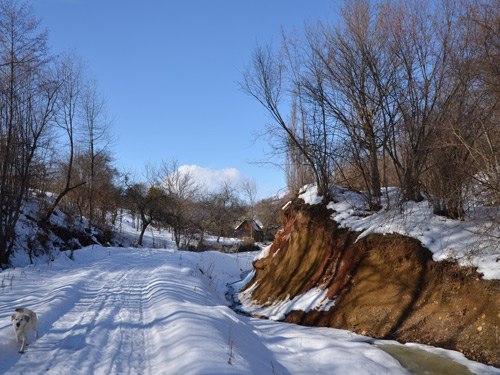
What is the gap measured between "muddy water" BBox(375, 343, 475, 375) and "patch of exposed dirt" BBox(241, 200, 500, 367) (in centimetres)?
41

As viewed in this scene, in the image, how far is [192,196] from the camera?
47.0m

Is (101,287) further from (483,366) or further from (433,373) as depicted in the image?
(483,366)

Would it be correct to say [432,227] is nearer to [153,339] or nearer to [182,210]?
[153,339]

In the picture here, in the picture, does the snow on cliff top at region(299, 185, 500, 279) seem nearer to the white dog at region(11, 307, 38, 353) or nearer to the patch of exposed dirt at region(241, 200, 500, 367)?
the patch of exposed dirt at region(241, 200, 500, 367)

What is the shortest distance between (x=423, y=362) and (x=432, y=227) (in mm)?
3692

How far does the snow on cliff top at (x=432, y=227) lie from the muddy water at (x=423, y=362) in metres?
2.00

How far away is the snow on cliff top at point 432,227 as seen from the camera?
680cm

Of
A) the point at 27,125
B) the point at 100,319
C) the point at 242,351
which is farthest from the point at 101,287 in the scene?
the point at 27,125

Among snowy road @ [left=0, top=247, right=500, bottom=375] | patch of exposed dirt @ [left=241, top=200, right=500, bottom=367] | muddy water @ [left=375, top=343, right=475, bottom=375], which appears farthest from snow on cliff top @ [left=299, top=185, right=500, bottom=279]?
snowy road @ [left=0, top=247, right=500, bottom=375]

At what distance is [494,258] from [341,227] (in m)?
4.17

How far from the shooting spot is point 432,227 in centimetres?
829

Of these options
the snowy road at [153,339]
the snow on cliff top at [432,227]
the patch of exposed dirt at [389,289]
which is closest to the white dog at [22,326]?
the snowy road at [153,339]

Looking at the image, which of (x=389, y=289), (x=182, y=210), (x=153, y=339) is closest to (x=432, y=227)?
(x=389, y=289)

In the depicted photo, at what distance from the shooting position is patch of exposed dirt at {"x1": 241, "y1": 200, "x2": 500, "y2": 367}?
6.15m
